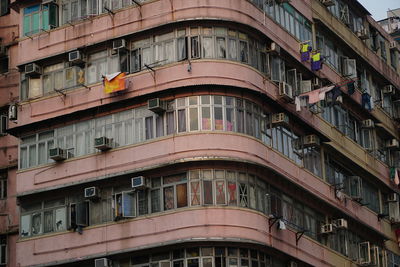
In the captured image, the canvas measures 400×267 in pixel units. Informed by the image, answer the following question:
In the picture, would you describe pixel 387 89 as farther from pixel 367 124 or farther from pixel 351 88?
pixel 351 88

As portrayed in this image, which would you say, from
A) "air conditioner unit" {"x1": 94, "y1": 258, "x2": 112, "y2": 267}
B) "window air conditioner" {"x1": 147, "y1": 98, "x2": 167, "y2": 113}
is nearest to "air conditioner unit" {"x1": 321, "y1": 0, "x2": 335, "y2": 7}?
"window air conditioner" {"x1": 147, "y1": 98, "x2": 167, "y2": 113}

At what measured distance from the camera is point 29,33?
34.2 meters

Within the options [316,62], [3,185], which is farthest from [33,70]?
[316,62]

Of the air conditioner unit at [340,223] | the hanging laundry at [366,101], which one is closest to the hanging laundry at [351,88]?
the hanging laundry at [366,101]

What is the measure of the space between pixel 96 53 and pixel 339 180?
993cm

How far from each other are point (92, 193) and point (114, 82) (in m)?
3.43

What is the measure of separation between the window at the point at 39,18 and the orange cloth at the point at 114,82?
11.1 feet

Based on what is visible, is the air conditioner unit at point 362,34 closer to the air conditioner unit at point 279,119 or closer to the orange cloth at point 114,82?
the air conditioner unit at point 279,119

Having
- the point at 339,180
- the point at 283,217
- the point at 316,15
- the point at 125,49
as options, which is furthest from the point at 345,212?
the point at 125,49

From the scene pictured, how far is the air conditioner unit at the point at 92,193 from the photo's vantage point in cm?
3106

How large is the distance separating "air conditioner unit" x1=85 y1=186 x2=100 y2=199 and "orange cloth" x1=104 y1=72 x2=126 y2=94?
2.99 meters

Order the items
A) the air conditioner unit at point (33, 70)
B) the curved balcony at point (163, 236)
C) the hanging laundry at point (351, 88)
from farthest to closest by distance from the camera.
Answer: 1. the hanging laundry at point (351, 88)
2. the air conditioner unit at point (33, 70)
3. the curved balcony at point (163, 236)

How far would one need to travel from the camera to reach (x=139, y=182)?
30172 mm

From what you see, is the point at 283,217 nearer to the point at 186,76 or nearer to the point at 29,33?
the point at 186,76
